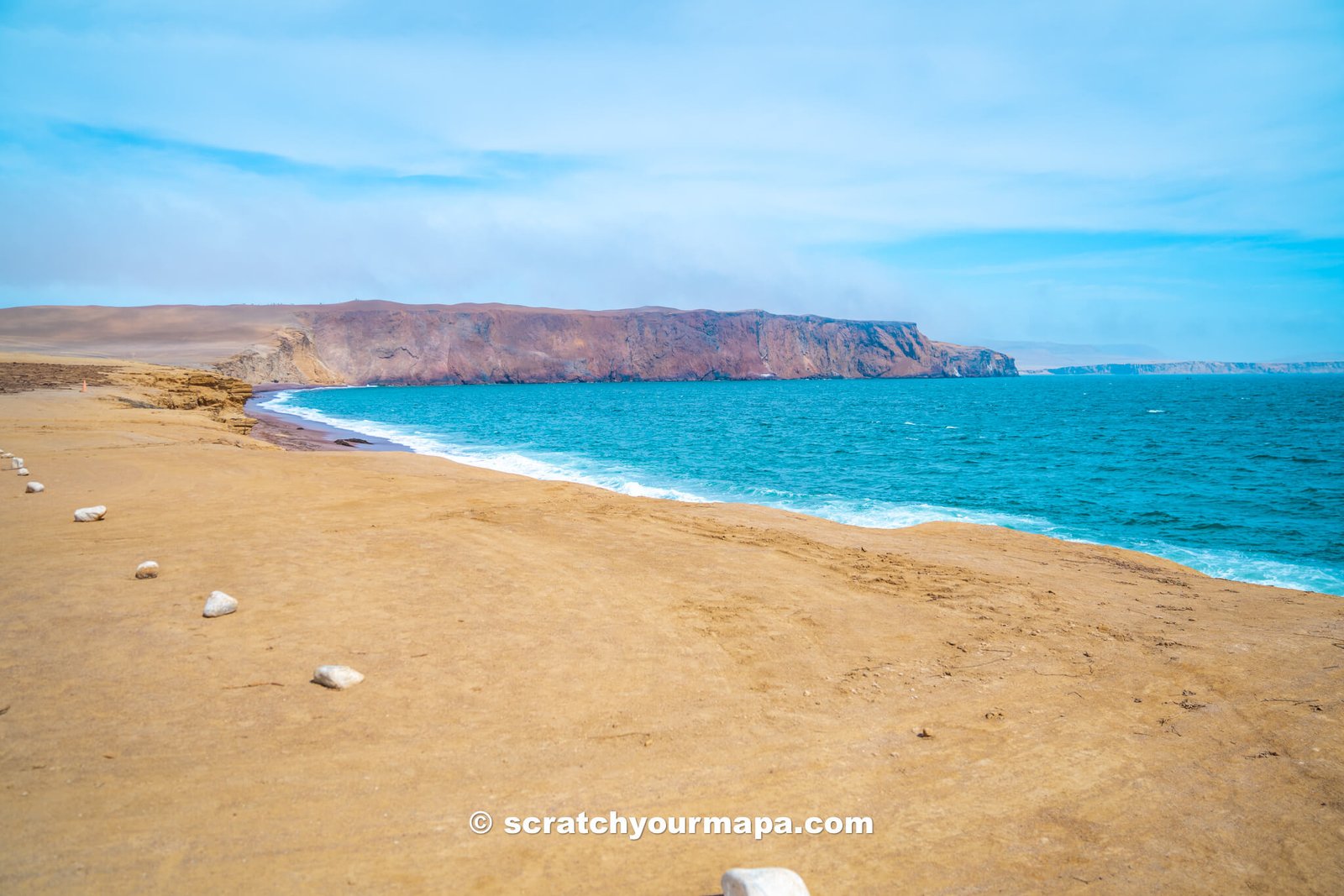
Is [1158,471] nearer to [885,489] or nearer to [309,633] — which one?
[885,489]

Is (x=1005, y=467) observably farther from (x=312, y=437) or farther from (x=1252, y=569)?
(x=312, y=437)

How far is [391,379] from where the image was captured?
500ft

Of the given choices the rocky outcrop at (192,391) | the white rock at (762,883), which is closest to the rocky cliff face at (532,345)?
the rocky outcrop at (192,391)

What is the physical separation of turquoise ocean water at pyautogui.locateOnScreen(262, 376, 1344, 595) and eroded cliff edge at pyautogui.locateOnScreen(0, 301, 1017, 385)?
64.0 m

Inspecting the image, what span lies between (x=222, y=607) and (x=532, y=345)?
172 m

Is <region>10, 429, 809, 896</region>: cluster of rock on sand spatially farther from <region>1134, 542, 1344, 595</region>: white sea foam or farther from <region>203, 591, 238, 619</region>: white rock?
<region>1134, 542, 1344, 595</region>: white sea foam

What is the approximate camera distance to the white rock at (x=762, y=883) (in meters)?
3.16

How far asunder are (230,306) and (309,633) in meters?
173

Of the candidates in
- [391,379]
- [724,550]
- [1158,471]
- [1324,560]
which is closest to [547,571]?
[724,550]

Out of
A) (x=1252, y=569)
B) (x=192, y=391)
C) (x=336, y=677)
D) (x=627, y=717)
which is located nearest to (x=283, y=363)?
(x=192, y=391)

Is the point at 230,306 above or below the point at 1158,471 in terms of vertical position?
above

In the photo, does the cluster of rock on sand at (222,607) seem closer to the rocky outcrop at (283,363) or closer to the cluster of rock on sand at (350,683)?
the cluster of rock on sand at (350,683)

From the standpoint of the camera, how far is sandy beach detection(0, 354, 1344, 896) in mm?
3805

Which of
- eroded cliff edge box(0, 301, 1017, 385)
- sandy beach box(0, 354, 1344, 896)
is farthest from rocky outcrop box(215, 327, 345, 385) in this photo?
sandy beach box(0, 354, 1344, 896)
